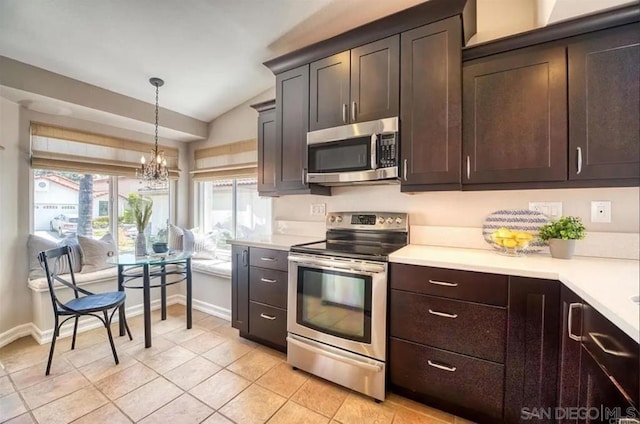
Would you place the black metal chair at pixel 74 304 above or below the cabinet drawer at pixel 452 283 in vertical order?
below

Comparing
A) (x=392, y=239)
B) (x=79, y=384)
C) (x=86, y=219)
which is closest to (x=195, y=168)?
(x=86, y=219)

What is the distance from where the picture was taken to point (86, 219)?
9.89 ft

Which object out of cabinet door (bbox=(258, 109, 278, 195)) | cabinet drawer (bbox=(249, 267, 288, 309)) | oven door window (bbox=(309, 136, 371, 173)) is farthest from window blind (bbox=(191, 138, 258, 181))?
cabinet drawer (bbox=(249, 267, 288, 309))

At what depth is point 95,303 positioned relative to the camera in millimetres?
2174

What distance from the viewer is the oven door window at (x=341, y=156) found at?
2.01 metres

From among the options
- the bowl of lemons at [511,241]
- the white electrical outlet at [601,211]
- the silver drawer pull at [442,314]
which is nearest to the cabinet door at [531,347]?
the silver drawer pull at [442,314]

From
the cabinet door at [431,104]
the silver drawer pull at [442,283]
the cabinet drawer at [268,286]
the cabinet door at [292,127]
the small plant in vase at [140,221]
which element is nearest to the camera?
the silver drawer pull at [442,283]

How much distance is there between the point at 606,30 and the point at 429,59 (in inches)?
33.6

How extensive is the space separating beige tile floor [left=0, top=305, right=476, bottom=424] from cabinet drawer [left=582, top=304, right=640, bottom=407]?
0.93 meters

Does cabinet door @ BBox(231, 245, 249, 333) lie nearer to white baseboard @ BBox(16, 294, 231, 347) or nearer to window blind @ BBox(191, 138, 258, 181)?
white baseboard @ BBox(16, 294, 231, 347)

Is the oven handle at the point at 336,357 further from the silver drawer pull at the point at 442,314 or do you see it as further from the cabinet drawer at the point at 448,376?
the silver drawer pull at the point at 442,314

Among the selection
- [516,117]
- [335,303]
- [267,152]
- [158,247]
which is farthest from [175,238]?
[516,117]

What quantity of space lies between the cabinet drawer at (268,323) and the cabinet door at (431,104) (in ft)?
4.74

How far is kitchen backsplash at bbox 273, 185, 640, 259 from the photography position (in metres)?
1.61
